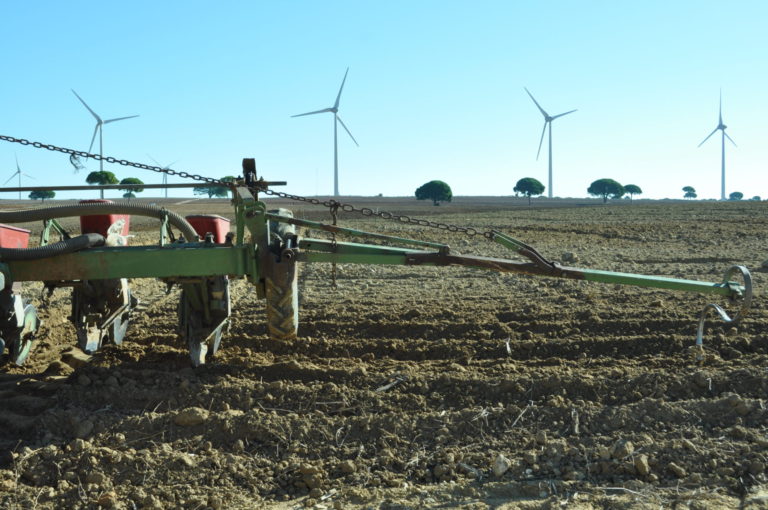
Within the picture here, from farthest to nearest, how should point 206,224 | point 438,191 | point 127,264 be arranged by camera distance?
point 438,191 → point 206,224 → point 127,264

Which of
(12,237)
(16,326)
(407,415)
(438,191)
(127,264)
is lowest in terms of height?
(407,415)

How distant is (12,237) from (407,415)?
3162 mm

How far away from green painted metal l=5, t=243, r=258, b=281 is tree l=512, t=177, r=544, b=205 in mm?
73839

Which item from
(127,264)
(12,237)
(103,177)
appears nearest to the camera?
(127,264)

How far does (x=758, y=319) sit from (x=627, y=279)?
2.43 m

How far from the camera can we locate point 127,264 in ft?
15.0

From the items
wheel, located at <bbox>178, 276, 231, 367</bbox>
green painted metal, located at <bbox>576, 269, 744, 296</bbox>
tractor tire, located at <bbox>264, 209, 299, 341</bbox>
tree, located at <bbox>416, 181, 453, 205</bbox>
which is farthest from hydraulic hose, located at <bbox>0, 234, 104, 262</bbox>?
tree, located at <bbox>416, 181, 453, 205</bbox>

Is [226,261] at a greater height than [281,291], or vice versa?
[226,261]

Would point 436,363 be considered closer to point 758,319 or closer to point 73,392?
point 73,392

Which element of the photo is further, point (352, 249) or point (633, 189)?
point (633, 189)

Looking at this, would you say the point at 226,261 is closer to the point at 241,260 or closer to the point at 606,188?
the point at 241,260

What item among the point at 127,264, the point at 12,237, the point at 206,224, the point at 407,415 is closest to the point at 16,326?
the point at 12,237

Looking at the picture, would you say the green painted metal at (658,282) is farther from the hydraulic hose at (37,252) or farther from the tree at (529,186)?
the tree at (529,186)

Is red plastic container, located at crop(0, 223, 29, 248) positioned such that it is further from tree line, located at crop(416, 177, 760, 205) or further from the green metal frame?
tree line, located at crop(416, 177, 760, 205)
